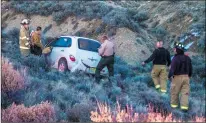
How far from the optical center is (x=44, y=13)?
30.6 meters

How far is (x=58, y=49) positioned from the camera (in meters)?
15.4

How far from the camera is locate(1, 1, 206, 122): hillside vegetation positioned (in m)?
9.04

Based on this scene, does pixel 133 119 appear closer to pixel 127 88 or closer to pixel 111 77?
pixel 127 88

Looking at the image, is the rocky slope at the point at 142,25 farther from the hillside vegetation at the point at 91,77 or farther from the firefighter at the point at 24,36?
the firefighter at the point at 24,36

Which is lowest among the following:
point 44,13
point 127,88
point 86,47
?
point 127,88

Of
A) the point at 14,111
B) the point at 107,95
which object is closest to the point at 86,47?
the point at 107,95

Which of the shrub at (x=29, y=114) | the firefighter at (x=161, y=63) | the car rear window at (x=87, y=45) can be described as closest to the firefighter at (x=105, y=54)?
the car rear window at (x=87, y=45)

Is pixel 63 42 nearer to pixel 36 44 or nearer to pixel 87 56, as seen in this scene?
pixel 36 44

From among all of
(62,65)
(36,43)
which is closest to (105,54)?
(62,65)

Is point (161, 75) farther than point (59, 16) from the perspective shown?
No

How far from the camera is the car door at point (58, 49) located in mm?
15273

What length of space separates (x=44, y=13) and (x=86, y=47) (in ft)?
51.7

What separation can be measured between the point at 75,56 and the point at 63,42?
2.81ft

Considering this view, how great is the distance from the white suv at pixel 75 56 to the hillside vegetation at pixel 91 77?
0.49 m
